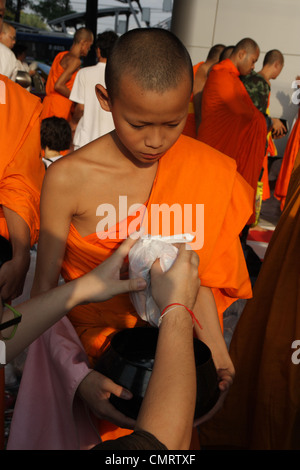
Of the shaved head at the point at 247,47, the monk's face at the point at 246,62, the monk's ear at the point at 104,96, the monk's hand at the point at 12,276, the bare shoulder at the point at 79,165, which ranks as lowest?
the monk's hand at the point at 12,276

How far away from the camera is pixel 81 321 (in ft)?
5.51

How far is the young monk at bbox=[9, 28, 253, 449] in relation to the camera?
1.42 metres

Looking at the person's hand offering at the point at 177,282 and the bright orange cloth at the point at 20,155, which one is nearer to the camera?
the person's hand offering at the point at 177,282

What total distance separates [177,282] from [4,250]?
0.68 m

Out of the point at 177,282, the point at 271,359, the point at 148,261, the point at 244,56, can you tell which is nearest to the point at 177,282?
the point at 177,282

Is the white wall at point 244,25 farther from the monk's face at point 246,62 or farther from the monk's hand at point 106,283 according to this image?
the monk's hand at point 106,283

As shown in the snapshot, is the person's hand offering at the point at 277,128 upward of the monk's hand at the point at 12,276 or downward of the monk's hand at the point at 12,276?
downward

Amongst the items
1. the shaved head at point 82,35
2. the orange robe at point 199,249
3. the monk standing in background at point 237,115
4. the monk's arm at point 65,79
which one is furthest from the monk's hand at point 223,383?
the shaved head at point 82,35

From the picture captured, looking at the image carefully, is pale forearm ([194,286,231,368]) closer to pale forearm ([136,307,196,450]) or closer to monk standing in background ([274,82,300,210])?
pale forearm ([136,307,196,450])

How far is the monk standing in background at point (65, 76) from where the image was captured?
19.7ft

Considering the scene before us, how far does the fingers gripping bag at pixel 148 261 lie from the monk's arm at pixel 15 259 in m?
0.55

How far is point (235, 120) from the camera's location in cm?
493

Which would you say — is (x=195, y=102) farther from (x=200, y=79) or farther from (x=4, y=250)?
(x=4, y=250)
